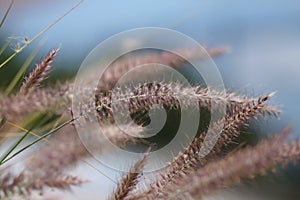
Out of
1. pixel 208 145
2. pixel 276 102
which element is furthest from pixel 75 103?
pixel 276 102

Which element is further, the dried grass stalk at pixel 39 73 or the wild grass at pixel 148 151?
the dried grass stalk at pixel 39 73

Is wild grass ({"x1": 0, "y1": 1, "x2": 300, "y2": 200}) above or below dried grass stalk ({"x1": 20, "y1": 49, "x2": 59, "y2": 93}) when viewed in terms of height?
below

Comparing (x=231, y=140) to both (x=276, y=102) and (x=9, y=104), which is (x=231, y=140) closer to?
(x=276, y=102)

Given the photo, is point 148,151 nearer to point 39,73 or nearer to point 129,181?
point 129,181

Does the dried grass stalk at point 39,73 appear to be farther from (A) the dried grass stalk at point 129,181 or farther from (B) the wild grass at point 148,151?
(A) the dried grass stalk at point 129,181

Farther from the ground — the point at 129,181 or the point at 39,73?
the point at 39,73

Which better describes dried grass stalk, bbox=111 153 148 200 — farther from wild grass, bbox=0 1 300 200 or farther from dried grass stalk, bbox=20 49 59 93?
dried grass stalk, bbox=20 49 59 93

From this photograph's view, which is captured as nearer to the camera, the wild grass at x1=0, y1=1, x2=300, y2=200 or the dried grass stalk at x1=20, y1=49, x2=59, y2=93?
the wild grass at x1=0, y1=1, x2=300, y2=200

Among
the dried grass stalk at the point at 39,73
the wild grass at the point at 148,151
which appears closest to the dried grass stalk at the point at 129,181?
the wild grass at the point at 148,151

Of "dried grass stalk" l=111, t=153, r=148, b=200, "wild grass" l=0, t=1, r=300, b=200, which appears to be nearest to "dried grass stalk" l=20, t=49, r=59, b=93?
"wild grass" l=0, t=1, r=300, b=200

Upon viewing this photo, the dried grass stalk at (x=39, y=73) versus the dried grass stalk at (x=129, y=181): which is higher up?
the dried grass stalk at (x=39, y=73)

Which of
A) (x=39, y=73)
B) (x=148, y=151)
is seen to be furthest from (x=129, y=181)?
(x=39, y=73)
